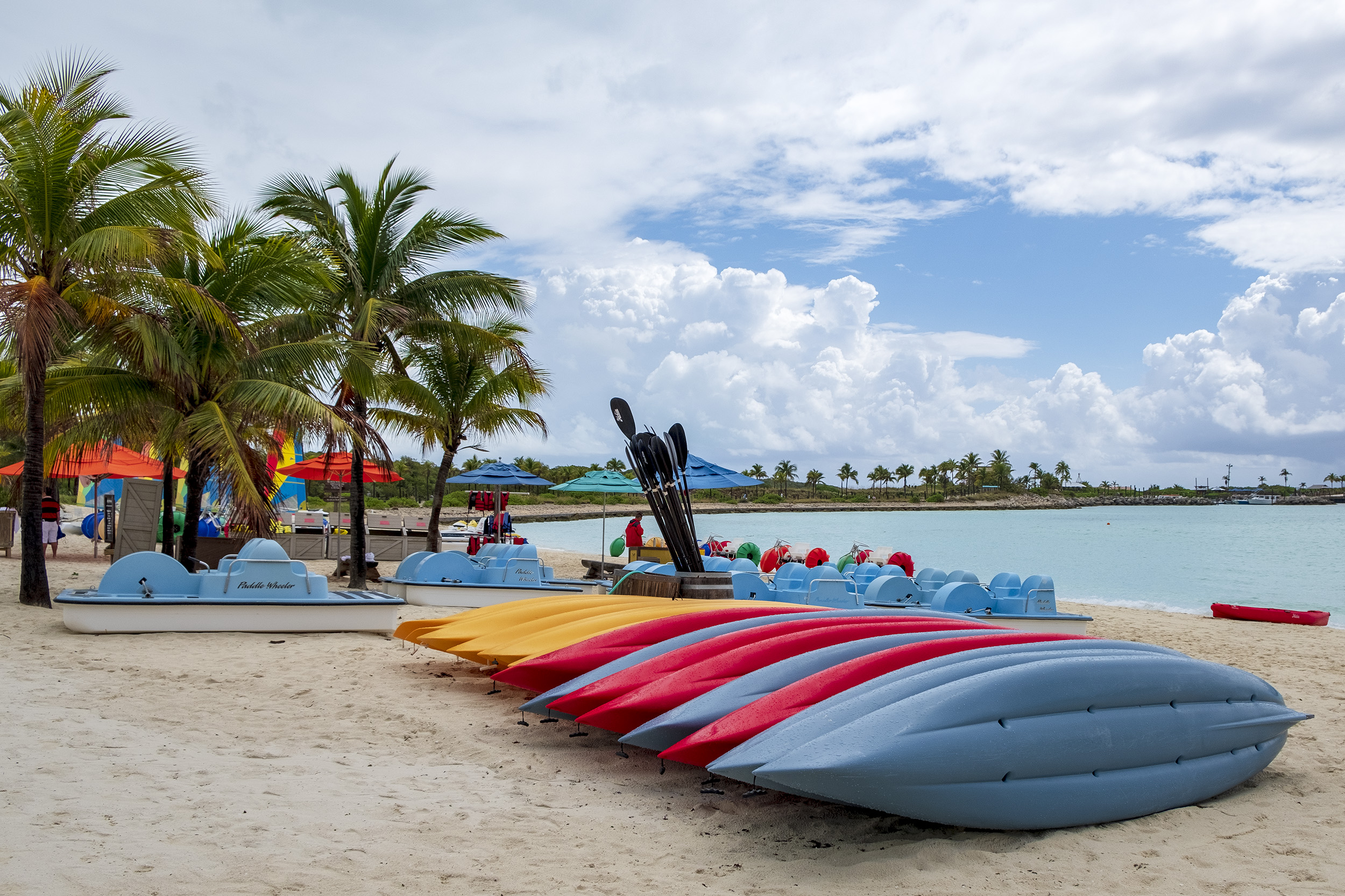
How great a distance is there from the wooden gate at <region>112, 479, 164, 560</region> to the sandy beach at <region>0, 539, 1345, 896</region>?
8.02 meters

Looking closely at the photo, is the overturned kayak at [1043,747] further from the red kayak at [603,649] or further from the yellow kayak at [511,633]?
the yellow kayak at [511,633]

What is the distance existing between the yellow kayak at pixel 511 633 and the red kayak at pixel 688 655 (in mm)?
1084

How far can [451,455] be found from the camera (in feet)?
48.7

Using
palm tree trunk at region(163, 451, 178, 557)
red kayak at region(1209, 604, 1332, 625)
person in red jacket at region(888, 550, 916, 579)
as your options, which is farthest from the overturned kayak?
red kayak at region(1209, 604, 1332, 625)

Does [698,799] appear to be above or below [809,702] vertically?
below

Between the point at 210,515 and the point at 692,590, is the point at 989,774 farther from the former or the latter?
the point at 210,515

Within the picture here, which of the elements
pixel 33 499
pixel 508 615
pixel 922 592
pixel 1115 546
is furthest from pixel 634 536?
pixel 1115 546

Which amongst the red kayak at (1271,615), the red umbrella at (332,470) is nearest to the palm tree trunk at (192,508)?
the red umbrella at (332,470)

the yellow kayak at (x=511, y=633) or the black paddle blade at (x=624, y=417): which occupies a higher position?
the black paddle blade at (x=624, y=417)

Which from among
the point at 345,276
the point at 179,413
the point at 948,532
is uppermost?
the point at 345,276

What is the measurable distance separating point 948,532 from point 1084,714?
5567 centimetres

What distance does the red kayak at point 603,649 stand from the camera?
189 inches

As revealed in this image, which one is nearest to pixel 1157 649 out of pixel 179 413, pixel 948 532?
pixel 179 413

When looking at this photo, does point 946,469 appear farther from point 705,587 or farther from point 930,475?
point 705,587
